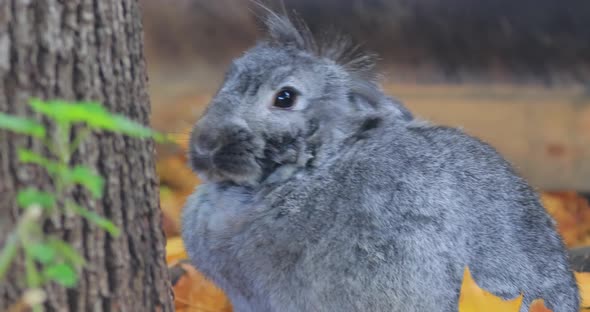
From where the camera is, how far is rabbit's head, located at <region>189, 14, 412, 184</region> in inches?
87.4

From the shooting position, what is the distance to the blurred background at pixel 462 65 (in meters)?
4.33

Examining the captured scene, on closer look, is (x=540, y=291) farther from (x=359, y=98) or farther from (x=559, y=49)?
(x=559, y=49)

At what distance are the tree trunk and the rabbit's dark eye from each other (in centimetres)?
49

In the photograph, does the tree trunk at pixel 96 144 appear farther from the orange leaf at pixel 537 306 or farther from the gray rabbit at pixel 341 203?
the orange leaf at pixel 537 306

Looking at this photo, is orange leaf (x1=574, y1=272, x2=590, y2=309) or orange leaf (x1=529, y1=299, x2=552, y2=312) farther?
orange leaf (x1=574, y1=272, x2=590, y2=309)

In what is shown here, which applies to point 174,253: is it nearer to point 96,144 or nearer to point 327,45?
point 327,45

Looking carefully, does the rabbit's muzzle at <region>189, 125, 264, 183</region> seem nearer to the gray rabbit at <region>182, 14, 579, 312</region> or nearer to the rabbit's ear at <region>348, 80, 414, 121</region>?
the gray rabbit at <region>182, 14, 579, 312</region>

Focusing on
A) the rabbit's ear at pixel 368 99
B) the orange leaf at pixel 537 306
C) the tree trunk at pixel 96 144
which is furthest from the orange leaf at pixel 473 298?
the tree trunk at pixel 96 144

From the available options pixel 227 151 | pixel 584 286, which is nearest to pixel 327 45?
pixel 227 151

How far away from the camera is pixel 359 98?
7.86 feet

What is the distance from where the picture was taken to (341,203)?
7.32 feet

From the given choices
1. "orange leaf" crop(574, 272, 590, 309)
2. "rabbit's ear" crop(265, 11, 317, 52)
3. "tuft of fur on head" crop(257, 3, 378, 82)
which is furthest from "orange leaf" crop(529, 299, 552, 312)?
"rabbit's ear" crop(265, 11, 317, 52)

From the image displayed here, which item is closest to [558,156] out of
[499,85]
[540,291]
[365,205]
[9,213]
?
[499,85]

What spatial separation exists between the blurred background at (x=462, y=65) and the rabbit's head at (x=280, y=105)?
1.66m
